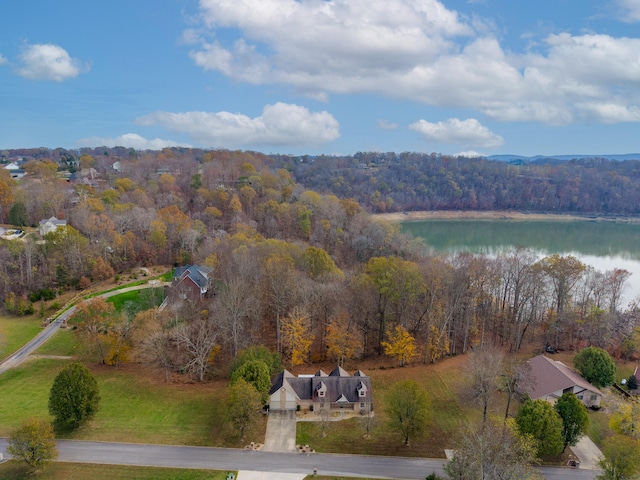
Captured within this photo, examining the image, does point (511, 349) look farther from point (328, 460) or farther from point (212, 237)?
point (212, 237)

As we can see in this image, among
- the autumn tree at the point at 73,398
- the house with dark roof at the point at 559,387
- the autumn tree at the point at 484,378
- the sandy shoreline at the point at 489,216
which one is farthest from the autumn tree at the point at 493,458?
the sandy shoreline at the point at 489,216

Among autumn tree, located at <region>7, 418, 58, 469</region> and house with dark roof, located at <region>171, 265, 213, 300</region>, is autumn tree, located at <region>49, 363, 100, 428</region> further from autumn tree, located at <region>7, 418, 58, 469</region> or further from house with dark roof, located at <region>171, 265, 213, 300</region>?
house with dark roof, located at <region>171, 265, 213, 300</region>

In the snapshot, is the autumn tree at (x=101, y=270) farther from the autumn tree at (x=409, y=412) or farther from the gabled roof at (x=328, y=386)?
the autumn tree at (x=409, y=412)

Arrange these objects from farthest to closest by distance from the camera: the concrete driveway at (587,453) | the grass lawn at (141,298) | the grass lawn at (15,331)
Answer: the grass lawn at (141,298)
the grass lawn at (15,331)
the concrete driveway at (587,453)

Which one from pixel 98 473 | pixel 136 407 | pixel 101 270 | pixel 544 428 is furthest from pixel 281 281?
pixel 101 270

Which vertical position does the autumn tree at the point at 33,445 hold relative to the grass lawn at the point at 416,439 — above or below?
above

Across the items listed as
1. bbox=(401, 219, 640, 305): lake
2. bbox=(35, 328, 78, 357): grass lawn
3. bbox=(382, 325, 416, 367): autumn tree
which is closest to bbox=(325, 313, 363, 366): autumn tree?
bbox=(382, 325, 416, 367): autumn tree
